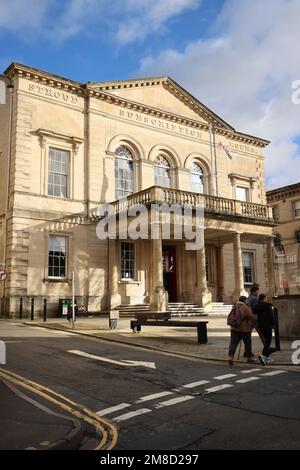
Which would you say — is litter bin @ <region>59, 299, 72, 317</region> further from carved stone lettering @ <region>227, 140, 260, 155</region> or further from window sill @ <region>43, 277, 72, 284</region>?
carved stone lettering @ <region>227, 140, 260, 155</region>

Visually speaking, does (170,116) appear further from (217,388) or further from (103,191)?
(217,388)

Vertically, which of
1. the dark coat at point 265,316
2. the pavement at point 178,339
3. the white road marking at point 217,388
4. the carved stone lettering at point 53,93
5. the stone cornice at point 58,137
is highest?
the carved stone lettering at point 53,93

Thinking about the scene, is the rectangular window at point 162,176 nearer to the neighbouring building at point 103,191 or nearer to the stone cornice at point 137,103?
the neighbouring building at point 103,191

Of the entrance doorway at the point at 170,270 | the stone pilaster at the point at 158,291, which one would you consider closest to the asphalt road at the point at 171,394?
the stone pilaster at the point at 158,291

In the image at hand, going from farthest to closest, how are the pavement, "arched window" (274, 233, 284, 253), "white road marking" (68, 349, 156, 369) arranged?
"arched window" (274, 233, 284, 253)
the pavement
"white road marking" (68, 349, 156, 369)

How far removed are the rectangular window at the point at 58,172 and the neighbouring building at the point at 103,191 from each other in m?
0.06

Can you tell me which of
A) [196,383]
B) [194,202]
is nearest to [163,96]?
[194,202]

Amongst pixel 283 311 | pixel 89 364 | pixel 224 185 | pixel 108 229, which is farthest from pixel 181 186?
pixel 89 364

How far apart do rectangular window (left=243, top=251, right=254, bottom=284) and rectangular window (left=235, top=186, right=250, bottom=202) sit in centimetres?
389

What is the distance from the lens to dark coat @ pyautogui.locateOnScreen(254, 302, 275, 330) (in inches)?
417

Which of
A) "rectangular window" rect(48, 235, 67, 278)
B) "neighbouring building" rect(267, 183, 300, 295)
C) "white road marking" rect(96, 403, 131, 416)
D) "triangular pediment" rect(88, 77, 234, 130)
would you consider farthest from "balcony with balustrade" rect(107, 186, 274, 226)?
"neighbouring building" rect(267, 183, 300, 295)

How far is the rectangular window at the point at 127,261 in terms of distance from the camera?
25.6 metres

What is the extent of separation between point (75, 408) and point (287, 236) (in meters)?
42.5
